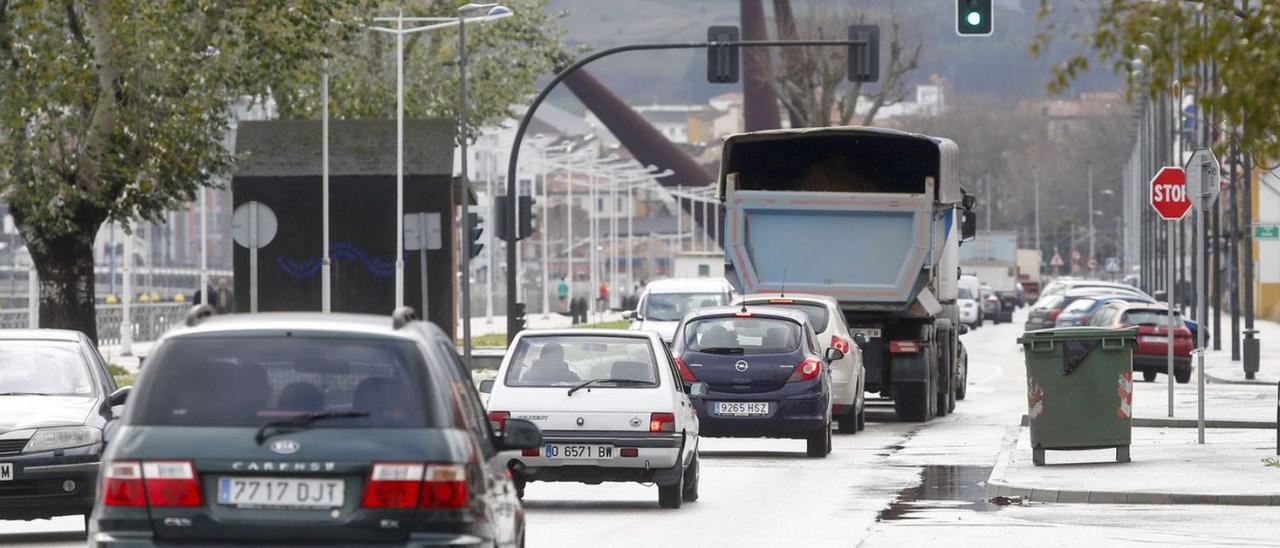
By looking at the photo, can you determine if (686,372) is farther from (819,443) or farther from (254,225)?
(254,225)

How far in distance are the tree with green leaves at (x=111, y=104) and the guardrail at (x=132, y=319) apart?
25250 millimetres

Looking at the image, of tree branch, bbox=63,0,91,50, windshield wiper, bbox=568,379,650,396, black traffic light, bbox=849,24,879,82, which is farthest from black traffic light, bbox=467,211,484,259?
windshield wiper, bbox=568,379,650,396

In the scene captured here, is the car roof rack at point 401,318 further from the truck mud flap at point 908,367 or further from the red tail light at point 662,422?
the truck mud flap at point 908,367

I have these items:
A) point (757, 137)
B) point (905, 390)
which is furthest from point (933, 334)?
point (757, 137)

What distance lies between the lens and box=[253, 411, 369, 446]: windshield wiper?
8.36 meters

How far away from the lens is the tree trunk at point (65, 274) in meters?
33.7

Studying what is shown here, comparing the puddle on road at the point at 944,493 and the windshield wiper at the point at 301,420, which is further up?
the windshield wiper at the point at 301,420

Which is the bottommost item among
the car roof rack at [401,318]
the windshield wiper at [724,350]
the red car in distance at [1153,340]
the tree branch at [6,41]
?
the red car in distance at [1153,340]

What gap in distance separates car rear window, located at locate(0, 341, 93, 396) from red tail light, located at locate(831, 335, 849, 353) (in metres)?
11.0

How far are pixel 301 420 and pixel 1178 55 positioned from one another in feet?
14.9

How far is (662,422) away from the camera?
15953 mm

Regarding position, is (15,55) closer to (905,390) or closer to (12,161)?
(12,161)

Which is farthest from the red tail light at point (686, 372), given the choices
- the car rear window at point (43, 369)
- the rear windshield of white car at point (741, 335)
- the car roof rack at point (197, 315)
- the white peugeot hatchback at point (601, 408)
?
the car roof rack at point (197, 315)

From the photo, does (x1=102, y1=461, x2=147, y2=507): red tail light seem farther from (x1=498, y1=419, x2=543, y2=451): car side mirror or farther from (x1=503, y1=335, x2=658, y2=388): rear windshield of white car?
(x1=503, y1=335, x2=658, y2=388): rear windshield of white car
